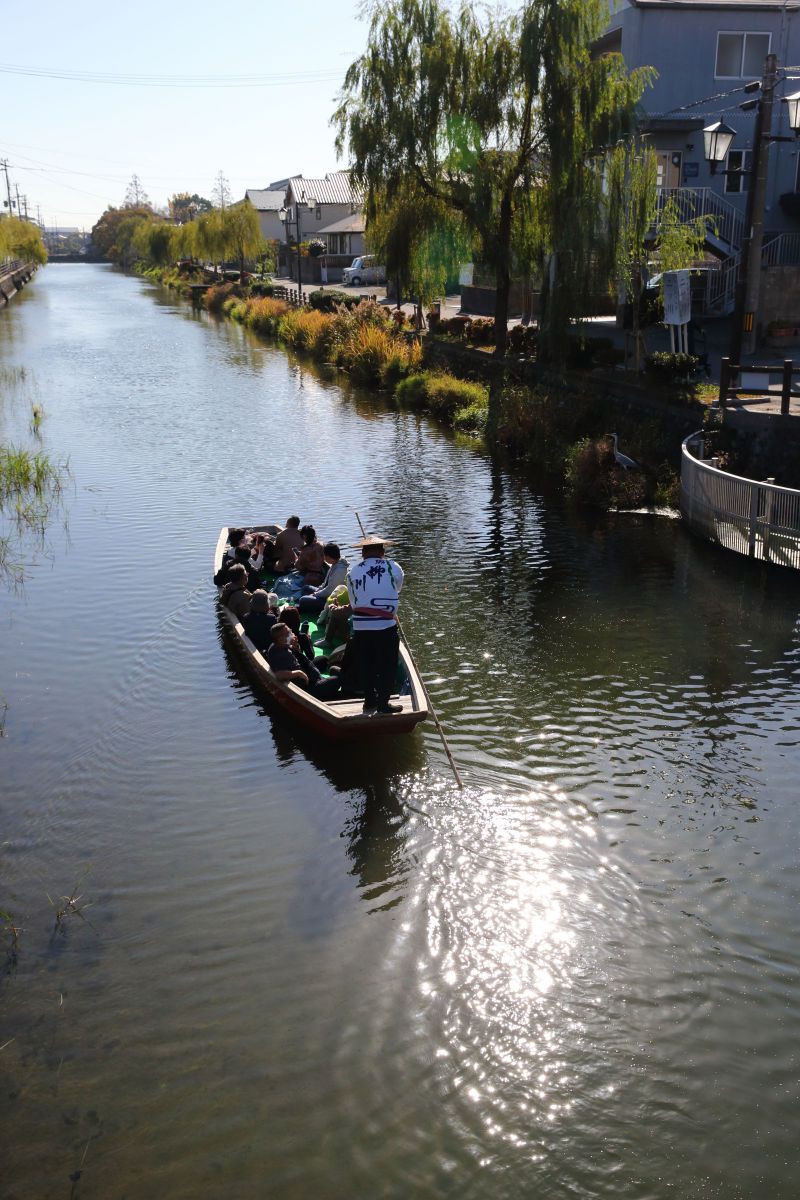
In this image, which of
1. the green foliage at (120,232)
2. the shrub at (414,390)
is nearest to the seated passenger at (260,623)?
the shrub at (414,390)

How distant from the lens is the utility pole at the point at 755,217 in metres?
18.3

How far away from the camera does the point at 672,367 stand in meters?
21.7

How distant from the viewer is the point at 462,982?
720cm

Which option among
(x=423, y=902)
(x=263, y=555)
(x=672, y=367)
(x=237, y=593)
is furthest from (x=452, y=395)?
(x=423, y=902)

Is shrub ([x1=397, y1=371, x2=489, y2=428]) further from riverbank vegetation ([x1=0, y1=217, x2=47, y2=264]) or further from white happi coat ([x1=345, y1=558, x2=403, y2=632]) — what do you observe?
riverbank vegetation ([x1=0, y1=217, x2=47, y2=264])

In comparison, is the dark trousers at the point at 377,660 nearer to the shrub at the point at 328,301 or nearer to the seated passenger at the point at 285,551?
the seated passenger at the point at 285,551

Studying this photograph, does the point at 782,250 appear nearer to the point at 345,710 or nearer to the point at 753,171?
the point at 753,171

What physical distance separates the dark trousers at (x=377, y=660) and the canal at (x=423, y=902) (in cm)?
76

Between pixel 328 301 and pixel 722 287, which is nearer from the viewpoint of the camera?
pixel 722 287

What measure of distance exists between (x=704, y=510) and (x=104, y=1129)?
46.7 feet

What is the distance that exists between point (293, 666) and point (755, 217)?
13.4 meters

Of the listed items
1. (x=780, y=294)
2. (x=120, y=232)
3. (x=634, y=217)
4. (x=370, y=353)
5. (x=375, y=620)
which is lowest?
(x=375, y=620)

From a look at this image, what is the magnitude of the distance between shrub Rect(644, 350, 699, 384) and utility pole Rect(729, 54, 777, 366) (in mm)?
1440

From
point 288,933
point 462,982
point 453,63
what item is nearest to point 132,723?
point 288,933
